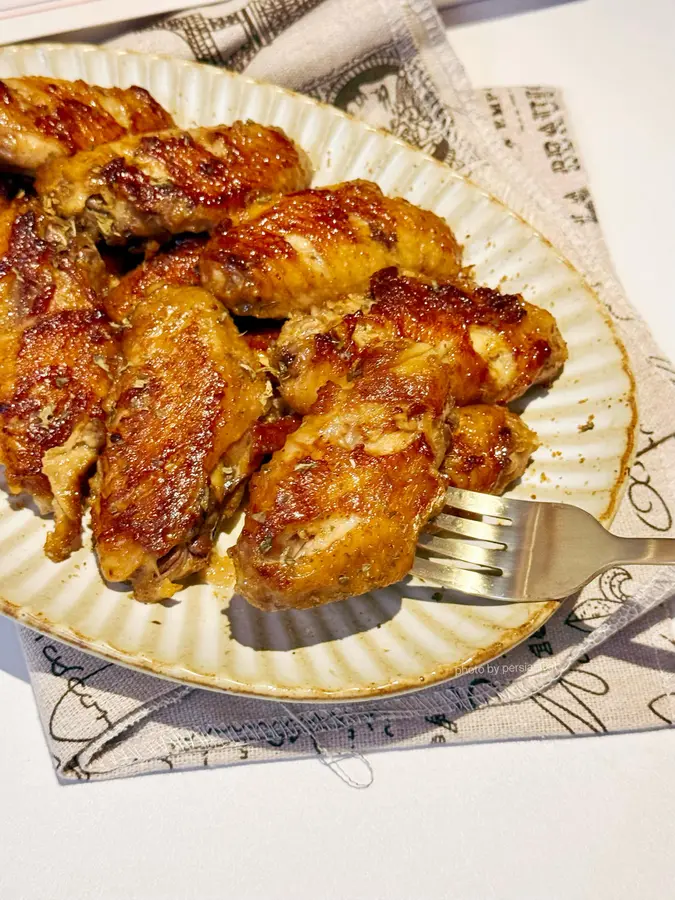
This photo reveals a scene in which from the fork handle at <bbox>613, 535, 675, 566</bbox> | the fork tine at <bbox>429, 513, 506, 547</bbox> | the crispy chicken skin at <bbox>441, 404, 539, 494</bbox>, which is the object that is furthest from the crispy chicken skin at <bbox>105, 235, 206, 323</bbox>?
the fork handle at <bbox>613, 535, 675, 566</bbox>

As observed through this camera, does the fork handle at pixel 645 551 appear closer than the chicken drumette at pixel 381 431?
No

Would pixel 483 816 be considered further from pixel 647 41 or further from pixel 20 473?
pixel 647 41

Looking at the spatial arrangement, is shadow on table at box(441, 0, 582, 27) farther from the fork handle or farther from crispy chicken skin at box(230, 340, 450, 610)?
the fork handle

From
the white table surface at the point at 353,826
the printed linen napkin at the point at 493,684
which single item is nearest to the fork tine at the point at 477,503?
the printed linen napkin at the point at 493,684

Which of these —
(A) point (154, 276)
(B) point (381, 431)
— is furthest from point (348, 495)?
(A) point (154, 276)

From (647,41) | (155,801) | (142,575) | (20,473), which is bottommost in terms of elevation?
(155,801)

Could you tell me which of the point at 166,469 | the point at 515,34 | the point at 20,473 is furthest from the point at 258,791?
the point at 515,34

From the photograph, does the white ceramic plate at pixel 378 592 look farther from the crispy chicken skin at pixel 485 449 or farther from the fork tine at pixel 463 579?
the crispy chicken skin at pixel 485 449
